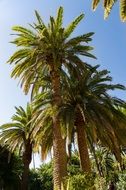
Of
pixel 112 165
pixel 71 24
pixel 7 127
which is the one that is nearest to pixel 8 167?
pixel 7 127

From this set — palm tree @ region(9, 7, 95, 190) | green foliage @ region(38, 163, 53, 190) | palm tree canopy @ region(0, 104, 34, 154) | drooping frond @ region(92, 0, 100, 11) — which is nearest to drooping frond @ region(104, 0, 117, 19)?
drooping frond @ region(92, 0, 100, 11)

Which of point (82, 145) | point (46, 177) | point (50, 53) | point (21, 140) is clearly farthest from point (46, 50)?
point (46, 177)

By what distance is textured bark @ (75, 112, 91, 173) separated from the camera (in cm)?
2554

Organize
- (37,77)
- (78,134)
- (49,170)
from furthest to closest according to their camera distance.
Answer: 1. (49,170)
2. (37,77)
3. (78,134)

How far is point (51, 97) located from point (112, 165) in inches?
1603

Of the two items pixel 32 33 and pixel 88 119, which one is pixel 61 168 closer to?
pixel 88 119

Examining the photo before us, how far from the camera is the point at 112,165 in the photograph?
65.3 metres

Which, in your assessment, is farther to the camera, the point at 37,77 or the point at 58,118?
the point at 37,77

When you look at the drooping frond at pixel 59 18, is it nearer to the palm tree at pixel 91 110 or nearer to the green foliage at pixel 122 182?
the palm tree at pixel 91 110

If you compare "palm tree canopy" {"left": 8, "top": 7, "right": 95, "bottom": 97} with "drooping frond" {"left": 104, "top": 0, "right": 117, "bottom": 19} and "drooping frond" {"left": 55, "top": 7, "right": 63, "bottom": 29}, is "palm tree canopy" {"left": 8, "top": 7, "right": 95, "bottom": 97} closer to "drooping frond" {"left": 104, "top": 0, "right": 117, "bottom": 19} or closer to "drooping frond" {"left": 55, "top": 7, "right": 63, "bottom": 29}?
"drooping frond" {"left": 55, "top": 7, "right": 63, "bottom": 29}

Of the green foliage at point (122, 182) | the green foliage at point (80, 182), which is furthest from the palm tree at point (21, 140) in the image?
the green foliage at point (80, 182)

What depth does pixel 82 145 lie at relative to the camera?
26062 mm

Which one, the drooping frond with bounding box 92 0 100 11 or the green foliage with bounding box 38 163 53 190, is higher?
the green foliage with bounding box 38 163 53 190


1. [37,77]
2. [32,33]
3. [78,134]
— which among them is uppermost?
[32,33]
